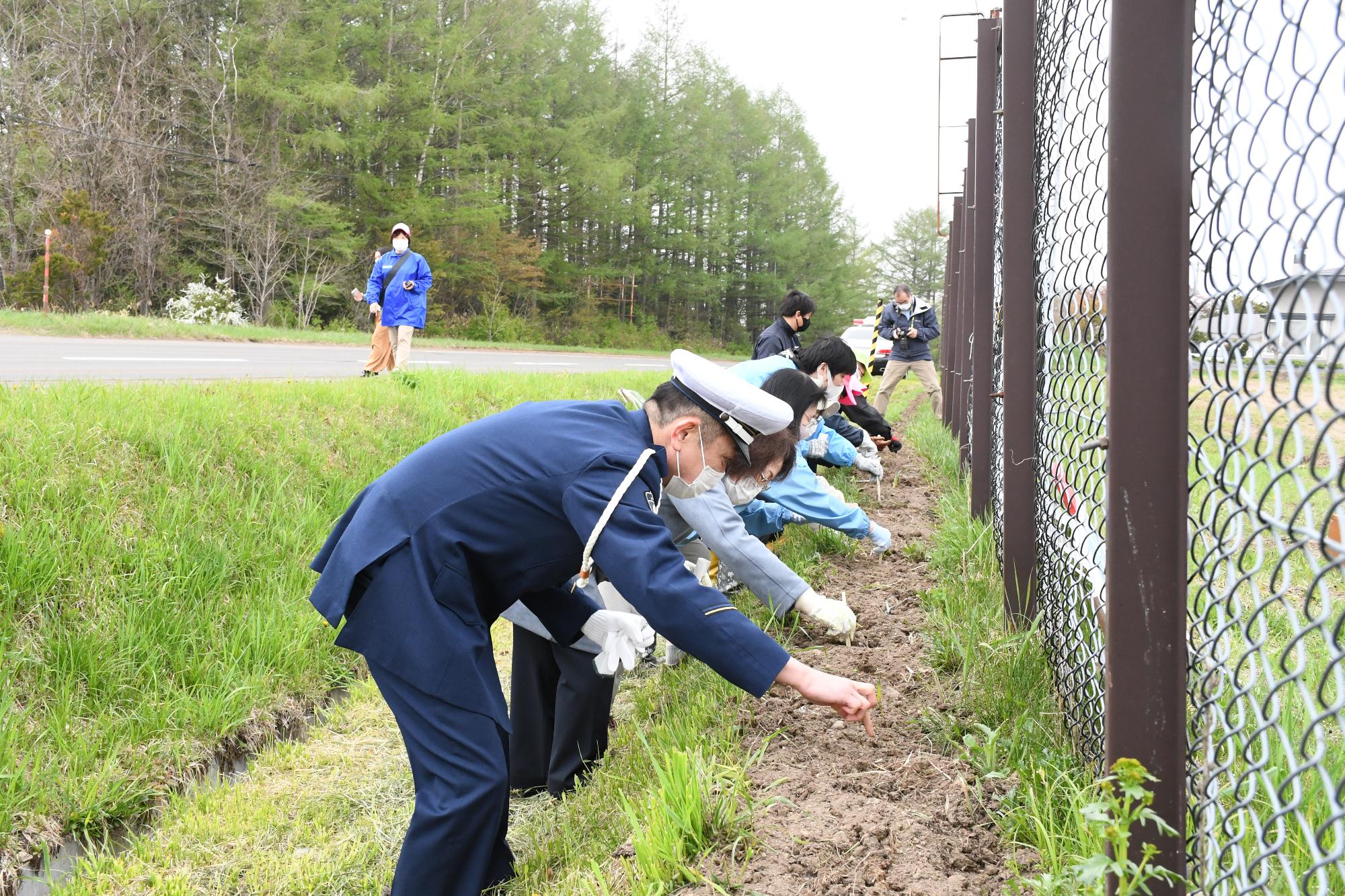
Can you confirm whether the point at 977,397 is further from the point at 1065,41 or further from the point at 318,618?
the point at 318,618

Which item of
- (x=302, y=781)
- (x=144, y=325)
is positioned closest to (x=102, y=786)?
(x=302, y=781)

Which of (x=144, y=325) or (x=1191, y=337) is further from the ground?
(x=144, y=325)

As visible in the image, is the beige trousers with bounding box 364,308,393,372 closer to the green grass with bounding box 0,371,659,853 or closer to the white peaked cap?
the green grass with bounding box 0,371,659,853

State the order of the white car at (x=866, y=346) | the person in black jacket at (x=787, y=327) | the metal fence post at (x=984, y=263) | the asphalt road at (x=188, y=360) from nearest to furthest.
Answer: the metal fence post at (x=984, y=263) < the person in black jacket at (x=787, y=327) < the asphalt road at (x=188, y=360) < the white car at (x=866, y=346)

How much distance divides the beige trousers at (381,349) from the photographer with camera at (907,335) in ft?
18.2

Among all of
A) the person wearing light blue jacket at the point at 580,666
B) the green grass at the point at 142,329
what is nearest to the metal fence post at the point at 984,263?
the person wearing light blue jacket at the point at 580,666

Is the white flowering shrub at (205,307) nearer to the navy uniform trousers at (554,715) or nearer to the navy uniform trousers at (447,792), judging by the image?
the navy uniform trousers at (554,715)

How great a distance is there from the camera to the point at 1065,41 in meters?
2.65

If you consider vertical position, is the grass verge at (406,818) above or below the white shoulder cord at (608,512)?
below

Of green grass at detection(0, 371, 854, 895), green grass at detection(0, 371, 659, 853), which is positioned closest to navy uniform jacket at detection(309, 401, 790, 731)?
green grass at detection(0, 371, 854, 895)

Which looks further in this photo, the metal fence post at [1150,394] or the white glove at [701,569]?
the white glove at [701,569]

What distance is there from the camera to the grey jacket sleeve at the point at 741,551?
3.48 metres

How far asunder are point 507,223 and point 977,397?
31311 millimetres

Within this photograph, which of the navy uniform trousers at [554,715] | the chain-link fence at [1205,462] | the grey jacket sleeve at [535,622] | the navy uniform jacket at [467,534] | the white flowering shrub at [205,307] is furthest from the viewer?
the white flowering shrub at [205,307]
